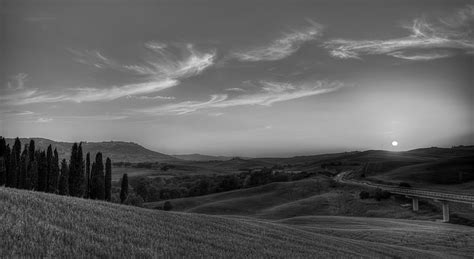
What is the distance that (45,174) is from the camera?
11412 centimetres

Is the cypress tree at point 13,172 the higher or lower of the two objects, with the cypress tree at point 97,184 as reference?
higher

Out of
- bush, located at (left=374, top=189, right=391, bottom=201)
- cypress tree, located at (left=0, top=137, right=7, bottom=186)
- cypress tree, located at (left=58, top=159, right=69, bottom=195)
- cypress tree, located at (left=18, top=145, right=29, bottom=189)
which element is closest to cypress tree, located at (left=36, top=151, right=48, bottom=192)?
cypress tree, located at (left=18, top=145, right=29, bottom=189)

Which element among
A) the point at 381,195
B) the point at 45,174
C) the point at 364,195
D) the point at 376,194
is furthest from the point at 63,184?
the point at 381,195

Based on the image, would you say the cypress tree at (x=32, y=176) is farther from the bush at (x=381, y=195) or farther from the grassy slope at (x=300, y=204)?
the bush at (x=381, y=195)

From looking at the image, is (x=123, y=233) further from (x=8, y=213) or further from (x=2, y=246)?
(x=2, y=246)

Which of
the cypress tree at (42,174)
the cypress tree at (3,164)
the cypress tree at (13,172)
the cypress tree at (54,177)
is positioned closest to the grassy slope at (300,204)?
the cypress tree at (54,177)

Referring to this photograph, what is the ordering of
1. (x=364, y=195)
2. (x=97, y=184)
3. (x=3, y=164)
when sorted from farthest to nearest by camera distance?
(x=97, y=184)
(x=364, y=195)
(x=3, y=164)

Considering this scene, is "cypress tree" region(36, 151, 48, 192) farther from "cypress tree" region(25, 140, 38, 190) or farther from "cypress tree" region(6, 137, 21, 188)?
"cypress tree" region(6, 137, 21, 188)

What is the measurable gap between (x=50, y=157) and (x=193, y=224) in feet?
352

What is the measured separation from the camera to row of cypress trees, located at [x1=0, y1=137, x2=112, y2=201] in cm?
10638

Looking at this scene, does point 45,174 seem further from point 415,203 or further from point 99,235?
point 99,235

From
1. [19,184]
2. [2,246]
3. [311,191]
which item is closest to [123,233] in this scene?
[2,246]

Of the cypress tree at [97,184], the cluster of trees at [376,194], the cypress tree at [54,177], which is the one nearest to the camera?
the cypress tree at [54,177]

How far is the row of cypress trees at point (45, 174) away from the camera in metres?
106
